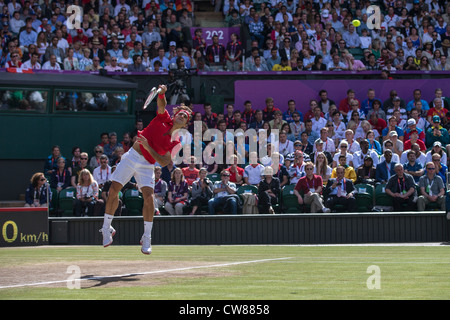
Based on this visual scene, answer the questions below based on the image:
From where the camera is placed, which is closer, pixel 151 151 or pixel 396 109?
pixel 151 151

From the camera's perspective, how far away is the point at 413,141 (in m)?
18.4

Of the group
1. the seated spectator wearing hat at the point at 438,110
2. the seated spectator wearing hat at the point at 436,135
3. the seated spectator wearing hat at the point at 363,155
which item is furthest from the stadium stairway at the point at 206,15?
the seated spectator wearing hat at the point at 363,155

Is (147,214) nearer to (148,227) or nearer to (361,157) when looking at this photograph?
(148,227)

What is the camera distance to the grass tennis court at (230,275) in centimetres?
717

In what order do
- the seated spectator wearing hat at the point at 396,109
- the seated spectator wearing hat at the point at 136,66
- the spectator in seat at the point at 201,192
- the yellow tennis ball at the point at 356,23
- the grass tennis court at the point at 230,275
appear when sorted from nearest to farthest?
the grass tennis court at the point at 230,275
the spectator in seat at the point at 201,192
the seated spectator wearing hat at the point at 396,109
the seated spectator wearing hat at the point at 136,66
the yellow tennis ball at the point at 356,23

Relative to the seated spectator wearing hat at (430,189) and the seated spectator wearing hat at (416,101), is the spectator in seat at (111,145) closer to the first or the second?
the seated spectator wearing hat at (430,189)

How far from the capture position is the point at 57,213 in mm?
17375

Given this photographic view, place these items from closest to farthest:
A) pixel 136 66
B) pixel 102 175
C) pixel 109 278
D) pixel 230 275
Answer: pixel 109 278 < pixel 230 275 < pixel 102 175 < pixel 136 66

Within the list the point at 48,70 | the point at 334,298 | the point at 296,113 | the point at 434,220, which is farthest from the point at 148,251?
the point at 48,70

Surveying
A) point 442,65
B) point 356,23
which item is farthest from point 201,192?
point 356,23

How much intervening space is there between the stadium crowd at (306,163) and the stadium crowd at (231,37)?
101 inches

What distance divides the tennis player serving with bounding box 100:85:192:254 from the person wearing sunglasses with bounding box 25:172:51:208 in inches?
283

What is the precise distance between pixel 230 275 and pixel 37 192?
9.67 m
